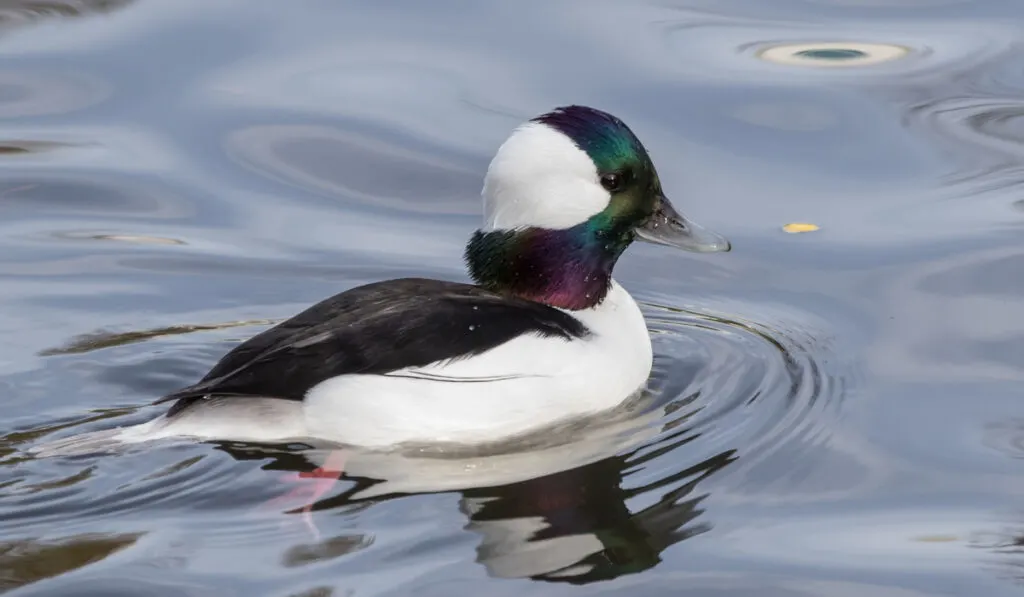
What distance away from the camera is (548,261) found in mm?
6461

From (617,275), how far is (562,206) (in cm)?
168

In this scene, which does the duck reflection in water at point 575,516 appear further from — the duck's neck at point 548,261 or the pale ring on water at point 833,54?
the pale ring on water at point 833,54

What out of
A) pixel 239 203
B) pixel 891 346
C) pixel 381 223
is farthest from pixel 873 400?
pixel 239 203

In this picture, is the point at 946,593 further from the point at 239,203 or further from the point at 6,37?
the point at 6,37

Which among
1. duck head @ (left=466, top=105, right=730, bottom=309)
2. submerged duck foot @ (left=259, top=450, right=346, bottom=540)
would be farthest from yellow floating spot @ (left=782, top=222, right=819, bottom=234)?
submerged duck foot @ (left=259, top=450, right=346, bottom=540)

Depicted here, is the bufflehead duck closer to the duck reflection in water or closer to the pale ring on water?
the duck reflection in water

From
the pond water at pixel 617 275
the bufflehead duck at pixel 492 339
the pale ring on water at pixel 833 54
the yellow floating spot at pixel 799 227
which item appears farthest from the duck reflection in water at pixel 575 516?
the pale ring on water at pixel 833 54

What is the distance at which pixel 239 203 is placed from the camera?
8656 millimetres

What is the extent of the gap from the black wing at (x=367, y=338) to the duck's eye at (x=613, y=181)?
624 millimetres

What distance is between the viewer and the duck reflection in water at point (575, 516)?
201 inches

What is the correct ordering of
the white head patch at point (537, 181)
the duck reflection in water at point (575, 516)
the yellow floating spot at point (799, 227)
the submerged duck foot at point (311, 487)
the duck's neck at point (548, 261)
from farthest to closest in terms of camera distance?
the yellow floating spot at point (799, 227), the duck's neck at point (548, 261), the white head patch at point (537, 181), the submerged duck foot at point (311, 487), the duck reflection in water at point (575, 516)

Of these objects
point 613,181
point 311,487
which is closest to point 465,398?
point 311,487

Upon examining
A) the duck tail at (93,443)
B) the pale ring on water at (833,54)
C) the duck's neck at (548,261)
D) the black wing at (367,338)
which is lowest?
the duck tail at (93,443)

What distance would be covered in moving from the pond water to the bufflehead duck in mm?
139
